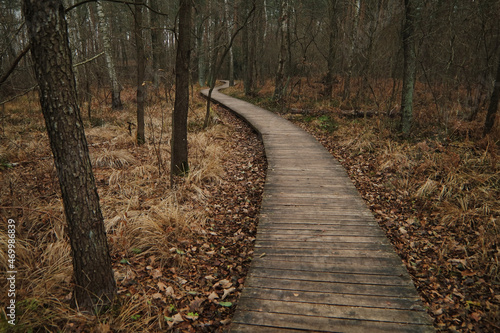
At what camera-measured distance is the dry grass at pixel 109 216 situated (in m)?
2.60

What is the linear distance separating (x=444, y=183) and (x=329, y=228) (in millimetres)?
3130

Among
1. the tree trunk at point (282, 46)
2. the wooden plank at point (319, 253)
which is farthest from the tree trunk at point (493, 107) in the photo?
the tree trunk at point (282, 46)

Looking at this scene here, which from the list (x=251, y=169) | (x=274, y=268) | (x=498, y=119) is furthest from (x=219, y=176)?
(x=498, y=119)

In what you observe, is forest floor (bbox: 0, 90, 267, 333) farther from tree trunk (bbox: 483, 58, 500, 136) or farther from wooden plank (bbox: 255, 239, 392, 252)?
tree trunk (bbox: 483, 58, 500, 136)

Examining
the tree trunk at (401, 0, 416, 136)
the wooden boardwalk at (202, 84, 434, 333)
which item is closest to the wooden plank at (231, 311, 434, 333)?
the wooden boardwalk at (202, 84, 434, 333)

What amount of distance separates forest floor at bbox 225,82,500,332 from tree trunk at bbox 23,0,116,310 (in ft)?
11.6

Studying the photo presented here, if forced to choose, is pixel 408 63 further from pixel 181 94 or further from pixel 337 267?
pixel 337 267

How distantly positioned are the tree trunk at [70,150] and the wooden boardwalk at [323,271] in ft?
4.67

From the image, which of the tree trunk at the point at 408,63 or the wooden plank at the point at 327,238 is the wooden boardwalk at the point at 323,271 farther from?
the tree trunk at the point at 408,63

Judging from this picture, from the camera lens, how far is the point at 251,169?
7066 millimetres

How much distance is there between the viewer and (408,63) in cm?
766

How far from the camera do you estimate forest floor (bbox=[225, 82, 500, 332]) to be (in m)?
3.19

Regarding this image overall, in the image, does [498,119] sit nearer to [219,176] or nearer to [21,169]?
[219,176]

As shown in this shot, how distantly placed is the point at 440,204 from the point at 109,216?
5827 mm
